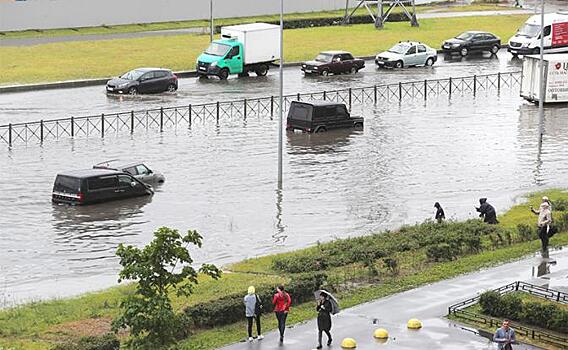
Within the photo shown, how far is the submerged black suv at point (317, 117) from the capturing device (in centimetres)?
5181

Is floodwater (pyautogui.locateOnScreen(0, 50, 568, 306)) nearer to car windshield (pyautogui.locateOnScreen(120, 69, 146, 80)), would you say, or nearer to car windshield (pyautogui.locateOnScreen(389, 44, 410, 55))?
car windshield (pyautogui.locateOnScreen(120, 69, 146, 80))

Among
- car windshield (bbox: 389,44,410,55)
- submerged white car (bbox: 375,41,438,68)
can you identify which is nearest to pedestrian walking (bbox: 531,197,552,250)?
submerged white car (bbox: 375,41,438,68)

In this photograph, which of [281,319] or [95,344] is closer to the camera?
[95,344]

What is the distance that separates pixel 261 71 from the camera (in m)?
68.1

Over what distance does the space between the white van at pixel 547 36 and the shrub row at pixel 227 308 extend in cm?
4814

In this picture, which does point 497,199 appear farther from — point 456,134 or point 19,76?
point 19,76

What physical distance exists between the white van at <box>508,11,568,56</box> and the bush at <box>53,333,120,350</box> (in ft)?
175

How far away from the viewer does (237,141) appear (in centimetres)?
5000

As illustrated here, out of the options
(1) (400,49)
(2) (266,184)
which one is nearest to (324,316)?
(2) (266,184)

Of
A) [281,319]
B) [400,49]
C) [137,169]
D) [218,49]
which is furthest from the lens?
[400,49]

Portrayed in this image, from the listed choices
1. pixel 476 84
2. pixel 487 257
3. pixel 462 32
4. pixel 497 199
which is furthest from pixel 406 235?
pixel 462 32

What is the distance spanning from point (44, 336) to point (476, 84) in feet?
142

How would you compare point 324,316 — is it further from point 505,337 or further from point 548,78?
point 548,78

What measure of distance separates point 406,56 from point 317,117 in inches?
785
